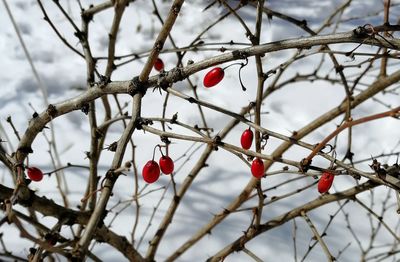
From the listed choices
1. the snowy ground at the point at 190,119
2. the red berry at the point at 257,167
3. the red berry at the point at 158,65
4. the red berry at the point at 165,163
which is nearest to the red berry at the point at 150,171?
the red berry at the point at 165,163

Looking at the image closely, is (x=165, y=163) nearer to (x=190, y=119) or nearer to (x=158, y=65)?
(x=158, y=65)

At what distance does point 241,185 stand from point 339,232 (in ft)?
1.61

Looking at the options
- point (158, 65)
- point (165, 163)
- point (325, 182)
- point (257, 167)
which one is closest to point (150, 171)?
point (165, 163)

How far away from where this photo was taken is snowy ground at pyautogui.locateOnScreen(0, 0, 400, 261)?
1915 mm

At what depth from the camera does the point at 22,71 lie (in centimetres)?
278

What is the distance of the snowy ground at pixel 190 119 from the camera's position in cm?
192

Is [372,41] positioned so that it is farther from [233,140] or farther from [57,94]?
[57,94]

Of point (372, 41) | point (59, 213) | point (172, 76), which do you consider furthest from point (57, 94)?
point (372, 41)

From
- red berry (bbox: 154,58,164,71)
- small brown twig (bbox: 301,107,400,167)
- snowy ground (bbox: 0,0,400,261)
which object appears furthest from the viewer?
snowy ground (bbox: 0,0,400,261)

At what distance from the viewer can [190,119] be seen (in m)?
2.50

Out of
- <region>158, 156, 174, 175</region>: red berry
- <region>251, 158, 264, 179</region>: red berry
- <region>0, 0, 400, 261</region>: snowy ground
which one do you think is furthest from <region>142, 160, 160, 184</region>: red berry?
<region>0, 0, 400, 261</region>: snowy ground

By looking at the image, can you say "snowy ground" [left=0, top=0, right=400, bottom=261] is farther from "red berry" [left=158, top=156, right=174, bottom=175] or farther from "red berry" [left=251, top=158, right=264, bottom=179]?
"red berry" [left=251, top=158, right=264, bottom=179]

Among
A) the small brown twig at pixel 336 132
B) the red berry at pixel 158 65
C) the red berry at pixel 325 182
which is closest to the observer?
the small brown twig at pixel 336 132

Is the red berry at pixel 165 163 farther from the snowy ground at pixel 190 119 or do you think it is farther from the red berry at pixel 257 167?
the snowy ground at pixel 190 119
